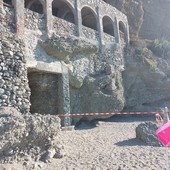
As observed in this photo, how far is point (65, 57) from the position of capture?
12.3 meters

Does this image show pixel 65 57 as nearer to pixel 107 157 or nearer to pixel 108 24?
pixel 107 157

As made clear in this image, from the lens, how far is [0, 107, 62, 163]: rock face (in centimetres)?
520

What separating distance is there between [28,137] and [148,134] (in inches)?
186

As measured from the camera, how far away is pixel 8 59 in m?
8.16

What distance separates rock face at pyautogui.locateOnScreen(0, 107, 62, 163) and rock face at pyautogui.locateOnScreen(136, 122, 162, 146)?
11.1ft

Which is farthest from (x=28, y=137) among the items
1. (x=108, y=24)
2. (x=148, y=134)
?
(x=108, y=24)

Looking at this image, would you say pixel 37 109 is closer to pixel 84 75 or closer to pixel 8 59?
pixel 84 75

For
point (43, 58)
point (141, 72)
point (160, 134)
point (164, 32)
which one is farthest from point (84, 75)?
point (164, 32)

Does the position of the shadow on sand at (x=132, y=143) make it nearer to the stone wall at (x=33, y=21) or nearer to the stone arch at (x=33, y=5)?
the stone wall at (x=33, y=21)

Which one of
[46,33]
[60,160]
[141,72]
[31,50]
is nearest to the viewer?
[60,160]

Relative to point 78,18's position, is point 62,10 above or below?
above

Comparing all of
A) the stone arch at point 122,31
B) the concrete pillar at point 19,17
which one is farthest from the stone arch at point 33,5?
the stone arch at point 122,31

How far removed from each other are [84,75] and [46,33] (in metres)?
3.34

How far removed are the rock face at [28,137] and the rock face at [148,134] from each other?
339cm
